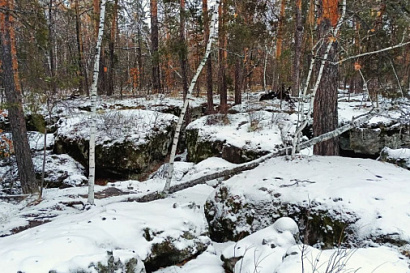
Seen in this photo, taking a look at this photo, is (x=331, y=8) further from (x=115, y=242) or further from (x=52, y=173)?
(x=52, y=173)

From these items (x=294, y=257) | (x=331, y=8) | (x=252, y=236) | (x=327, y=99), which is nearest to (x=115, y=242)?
(x=252, y=236)

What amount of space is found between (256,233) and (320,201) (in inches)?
37.9

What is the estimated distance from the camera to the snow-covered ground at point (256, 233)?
7.88 feet

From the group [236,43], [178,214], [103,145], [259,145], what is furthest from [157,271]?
[236,43]

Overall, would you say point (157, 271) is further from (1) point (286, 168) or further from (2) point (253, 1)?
(2) point (253, 1)

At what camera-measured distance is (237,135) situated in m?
9.12

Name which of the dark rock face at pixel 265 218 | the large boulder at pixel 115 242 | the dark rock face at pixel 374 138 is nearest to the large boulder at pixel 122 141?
the large boulder at pixel 115 242

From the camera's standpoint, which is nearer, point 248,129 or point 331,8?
point 331,8

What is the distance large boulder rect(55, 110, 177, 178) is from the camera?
9336 millimetres

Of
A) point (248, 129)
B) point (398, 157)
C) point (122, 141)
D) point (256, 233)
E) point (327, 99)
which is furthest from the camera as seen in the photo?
point (122, 141)

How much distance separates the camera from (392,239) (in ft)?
9.11

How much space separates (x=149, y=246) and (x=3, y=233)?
2577mm

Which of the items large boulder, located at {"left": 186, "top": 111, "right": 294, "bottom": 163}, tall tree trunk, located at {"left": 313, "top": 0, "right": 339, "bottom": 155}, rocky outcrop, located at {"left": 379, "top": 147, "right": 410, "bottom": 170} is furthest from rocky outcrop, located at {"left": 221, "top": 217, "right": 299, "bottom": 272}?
large boulder, located at {"left": 186, "top": 111, "right": 294, "bottom": 163}

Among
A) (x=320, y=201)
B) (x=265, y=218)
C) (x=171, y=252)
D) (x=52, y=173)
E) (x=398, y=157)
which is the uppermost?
(x=398, y=157)
